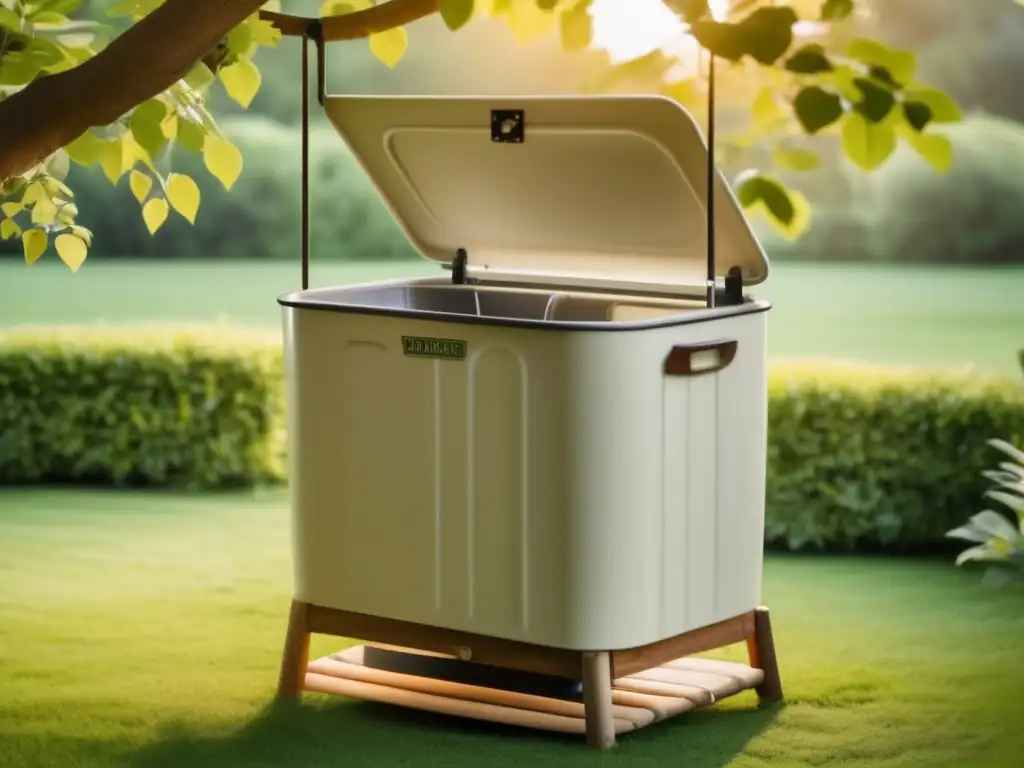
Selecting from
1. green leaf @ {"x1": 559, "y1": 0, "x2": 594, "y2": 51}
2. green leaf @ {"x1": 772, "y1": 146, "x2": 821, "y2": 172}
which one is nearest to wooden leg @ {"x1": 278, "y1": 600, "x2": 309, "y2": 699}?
green leaf @ {"x1": 559, "y1": 0, "x2": 594, "y2": 51}

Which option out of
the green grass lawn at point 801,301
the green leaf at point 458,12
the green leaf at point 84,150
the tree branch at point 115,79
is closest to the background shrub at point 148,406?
the green grass lawn at point 801,301

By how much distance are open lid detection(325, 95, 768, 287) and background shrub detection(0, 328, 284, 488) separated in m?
2.22

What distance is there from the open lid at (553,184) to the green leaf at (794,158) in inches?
57.5

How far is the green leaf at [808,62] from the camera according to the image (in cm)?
145

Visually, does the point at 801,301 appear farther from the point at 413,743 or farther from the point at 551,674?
the point at 413,743

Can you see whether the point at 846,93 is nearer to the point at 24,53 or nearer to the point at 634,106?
the point at 24,53

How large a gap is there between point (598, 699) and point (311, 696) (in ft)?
2.44

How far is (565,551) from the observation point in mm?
3145

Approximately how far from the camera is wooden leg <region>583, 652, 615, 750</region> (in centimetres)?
315

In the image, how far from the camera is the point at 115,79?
1717mm

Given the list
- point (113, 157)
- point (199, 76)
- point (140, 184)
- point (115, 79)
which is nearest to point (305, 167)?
point (140, 184)

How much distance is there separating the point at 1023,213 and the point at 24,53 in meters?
4.68

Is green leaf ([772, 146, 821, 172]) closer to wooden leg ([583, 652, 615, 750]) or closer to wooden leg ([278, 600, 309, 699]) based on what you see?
wooden leg ([583, 652, 615, 750])

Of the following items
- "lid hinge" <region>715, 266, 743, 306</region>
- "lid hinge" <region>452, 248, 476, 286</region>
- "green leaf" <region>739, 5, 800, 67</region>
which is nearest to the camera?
"green leaf" <region>739, 5, 800, 67</region>
